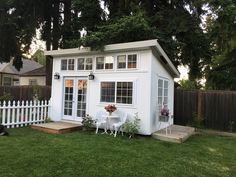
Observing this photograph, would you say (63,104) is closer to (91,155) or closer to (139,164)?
(91,155)

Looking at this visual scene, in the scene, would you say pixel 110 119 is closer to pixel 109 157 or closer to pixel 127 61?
pixel 127 61

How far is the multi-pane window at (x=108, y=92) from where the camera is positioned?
801cm

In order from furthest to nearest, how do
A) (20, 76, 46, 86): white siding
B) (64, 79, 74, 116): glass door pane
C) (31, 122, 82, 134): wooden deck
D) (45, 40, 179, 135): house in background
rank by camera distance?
(20, 76, 46, 86): white siding
(64, 79, 74, 116): glass door pane
(31, 122, 82, 134): wooden deck
(45, 40, 179, 135): house in background

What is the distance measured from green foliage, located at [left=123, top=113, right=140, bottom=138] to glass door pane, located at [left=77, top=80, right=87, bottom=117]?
7.10 feet

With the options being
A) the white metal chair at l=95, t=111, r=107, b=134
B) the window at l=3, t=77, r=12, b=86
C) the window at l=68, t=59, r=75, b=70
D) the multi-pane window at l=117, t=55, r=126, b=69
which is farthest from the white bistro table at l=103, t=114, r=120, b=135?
the window at l=3, t=77, r=12, b=86

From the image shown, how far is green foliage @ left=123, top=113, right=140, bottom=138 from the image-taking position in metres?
7.22

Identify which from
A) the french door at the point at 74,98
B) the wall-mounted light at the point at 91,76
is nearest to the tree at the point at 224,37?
the wall-mounted light at the point at 91,76

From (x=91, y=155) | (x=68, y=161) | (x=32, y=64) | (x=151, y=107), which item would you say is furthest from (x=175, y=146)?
(x=32, y=64)

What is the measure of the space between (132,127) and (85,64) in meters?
3.28

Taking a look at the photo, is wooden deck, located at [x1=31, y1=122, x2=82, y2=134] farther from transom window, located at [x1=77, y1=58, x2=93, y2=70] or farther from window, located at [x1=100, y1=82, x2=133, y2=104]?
transom window, located at [x1=77, y1=58, x2=93, y2=70]

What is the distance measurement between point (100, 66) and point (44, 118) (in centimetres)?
345

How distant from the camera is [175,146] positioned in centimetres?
636

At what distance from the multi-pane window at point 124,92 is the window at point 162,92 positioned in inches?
49.8

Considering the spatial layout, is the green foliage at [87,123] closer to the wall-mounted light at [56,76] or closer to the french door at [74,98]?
the french door at [74,98]
